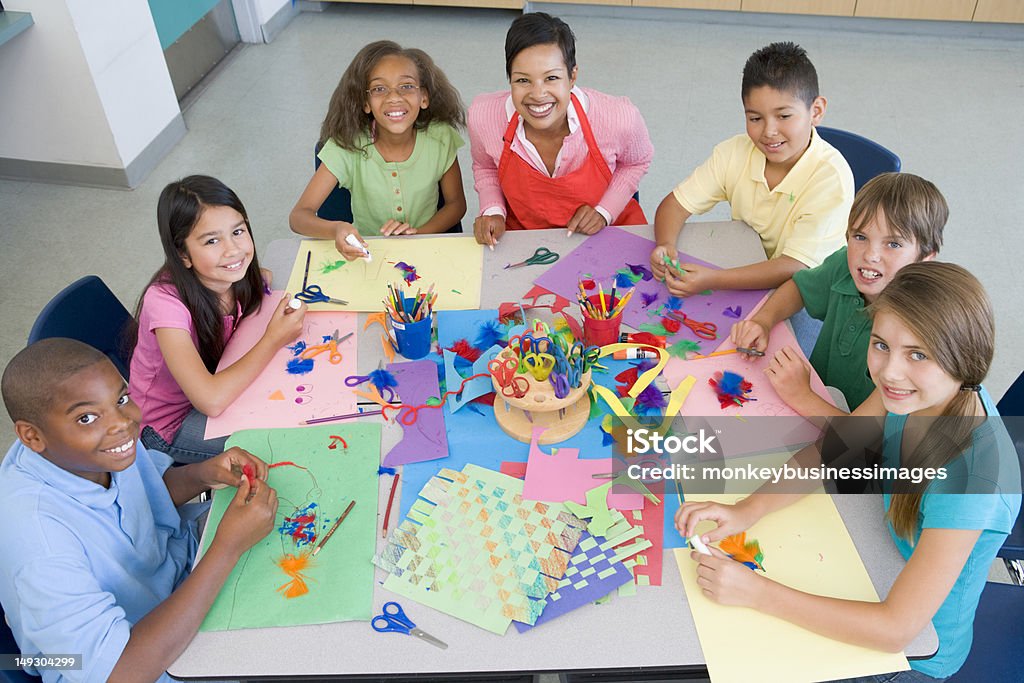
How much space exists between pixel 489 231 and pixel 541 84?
0.42 meters

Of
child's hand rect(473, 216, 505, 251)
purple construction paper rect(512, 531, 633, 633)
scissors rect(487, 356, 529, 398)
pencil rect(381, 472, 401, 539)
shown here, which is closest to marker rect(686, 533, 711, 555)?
purple construction paper rect(512, 531, 633, 633)

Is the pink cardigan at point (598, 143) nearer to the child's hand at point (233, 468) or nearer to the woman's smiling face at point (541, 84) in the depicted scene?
the woman's smiling face at point (541, 84)

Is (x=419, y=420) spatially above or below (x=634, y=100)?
above

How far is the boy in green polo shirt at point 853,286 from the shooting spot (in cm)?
165

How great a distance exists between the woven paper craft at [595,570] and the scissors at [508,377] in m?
0.29

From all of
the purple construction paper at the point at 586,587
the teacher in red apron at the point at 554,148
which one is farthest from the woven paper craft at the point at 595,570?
the teacher in red apron at the point at 554,148

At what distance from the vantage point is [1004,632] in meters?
1.56

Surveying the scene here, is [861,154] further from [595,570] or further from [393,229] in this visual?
[595,570]

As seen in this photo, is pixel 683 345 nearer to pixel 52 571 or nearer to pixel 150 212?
pixel 52 571

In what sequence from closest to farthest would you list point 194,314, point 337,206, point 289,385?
1. point 289,385
2. point 194,314
3. point 337,206

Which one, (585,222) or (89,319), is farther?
(585,222)

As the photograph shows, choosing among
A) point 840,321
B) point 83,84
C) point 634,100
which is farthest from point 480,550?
point 634,100

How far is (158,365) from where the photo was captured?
6.16ft

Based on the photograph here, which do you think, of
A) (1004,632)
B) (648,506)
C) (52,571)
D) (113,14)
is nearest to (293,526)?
(52,571)
